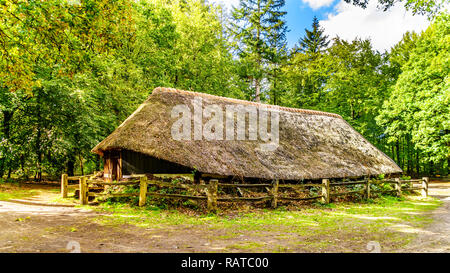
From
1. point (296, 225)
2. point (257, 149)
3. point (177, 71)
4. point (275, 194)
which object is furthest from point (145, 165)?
point (177, 71)

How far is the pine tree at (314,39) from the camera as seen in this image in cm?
3381

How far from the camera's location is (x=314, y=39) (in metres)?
34.1

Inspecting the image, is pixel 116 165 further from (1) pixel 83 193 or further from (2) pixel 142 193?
(2) pixel 142 193

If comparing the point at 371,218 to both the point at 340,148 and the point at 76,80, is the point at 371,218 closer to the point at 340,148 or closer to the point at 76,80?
the point at 340,148

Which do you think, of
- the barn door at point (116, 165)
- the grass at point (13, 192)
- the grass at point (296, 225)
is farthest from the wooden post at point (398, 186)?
the grass at point (13, 192)

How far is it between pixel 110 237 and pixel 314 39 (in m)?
34.8

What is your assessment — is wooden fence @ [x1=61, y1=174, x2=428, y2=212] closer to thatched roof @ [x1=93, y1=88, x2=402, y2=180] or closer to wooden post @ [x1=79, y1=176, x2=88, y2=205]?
wooden post @ [x1=79, y1=176, x2=88, y2=205]

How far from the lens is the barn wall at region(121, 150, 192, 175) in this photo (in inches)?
398

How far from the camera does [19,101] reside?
14195 millimetres

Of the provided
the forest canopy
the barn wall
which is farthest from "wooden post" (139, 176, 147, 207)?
the forest canopy

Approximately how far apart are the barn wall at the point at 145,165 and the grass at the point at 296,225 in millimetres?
1772

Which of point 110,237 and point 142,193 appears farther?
point 142,193
